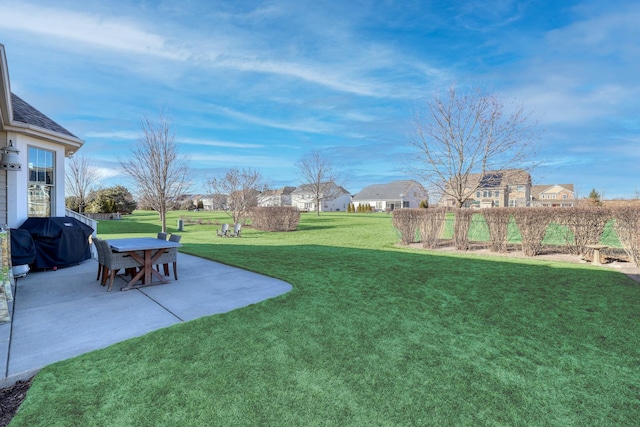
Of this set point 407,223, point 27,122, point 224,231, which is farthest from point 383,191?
point 27,122

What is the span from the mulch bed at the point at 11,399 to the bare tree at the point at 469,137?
54.7 ft

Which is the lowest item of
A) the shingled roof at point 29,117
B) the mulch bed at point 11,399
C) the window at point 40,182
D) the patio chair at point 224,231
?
the mulch bed at point 11,399

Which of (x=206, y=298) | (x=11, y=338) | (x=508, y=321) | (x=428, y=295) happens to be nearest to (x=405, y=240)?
(x=428, y=295)

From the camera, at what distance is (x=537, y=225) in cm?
963

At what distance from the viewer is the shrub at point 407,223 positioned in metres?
12.3

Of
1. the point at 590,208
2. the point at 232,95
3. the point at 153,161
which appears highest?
the point at 232,95

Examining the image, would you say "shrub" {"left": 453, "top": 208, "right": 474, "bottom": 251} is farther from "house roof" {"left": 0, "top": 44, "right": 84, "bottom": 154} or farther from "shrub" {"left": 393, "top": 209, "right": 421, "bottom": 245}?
"house roof" {"left": 0, "top": 44, "right": 84, "bottom": 154}

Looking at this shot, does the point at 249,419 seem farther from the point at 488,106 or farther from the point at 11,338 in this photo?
the point at 488,106

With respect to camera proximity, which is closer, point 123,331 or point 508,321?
point 123,331

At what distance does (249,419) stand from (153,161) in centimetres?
1747

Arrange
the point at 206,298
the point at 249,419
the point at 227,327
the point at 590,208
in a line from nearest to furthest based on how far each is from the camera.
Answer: the point at 249,419, the point at 227,327, the point at 206,298, the point at 590,208

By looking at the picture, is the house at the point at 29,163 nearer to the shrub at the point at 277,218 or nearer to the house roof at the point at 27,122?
the house roof at the point at 27,122

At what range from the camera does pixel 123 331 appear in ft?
11.8

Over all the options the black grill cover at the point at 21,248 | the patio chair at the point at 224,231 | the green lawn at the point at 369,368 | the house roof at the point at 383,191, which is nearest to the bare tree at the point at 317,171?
the house roof at the point at 383,191
